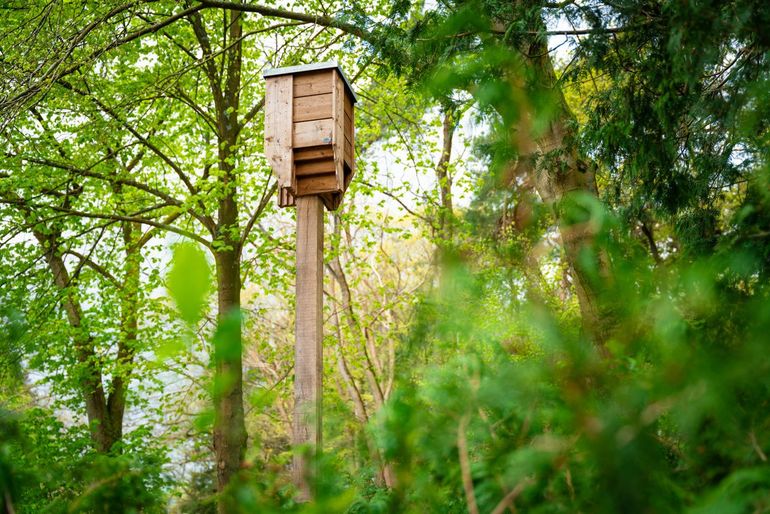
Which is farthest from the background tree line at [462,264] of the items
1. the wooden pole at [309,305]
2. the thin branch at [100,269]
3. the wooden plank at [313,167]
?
the wooden plank at [313,167]

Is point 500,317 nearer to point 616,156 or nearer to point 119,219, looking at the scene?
point 616,156

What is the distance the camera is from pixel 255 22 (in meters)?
9.71

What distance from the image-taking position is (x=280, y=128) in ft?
15.0

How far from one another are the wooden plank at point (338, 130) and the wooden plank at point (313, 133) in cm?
4

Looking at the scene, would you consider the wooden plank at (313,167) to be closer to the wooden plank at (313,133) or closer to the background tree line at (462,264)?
the wooden plank at (313,133)

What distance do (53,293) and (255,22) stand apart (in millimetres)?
4480

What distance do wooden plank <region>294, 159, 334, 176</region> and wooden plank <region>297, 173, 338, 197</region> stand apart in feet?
0.11

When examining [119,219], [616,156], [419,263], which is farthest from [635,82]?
[419,263]

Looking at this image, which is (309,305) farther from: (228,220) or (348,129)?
(228,220)

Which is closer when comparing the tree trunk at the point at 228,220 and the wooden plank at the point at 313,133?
the wooden plank at the point at 313,133

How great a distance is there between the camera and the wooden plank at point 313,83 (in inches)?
179

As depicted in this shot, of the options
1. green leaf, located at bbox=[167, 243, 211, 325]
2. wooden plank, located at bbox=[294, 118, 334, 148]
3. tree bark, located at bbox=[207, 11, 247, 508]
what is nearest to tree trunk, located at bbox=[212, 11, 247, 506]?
tree bark, located at bbox=[207, 11, 247, 508]

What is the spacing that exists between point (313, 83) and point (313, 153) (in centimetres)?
46

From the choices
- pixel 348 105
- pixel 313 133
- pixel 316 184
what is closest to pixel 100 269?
pixel 348 105
